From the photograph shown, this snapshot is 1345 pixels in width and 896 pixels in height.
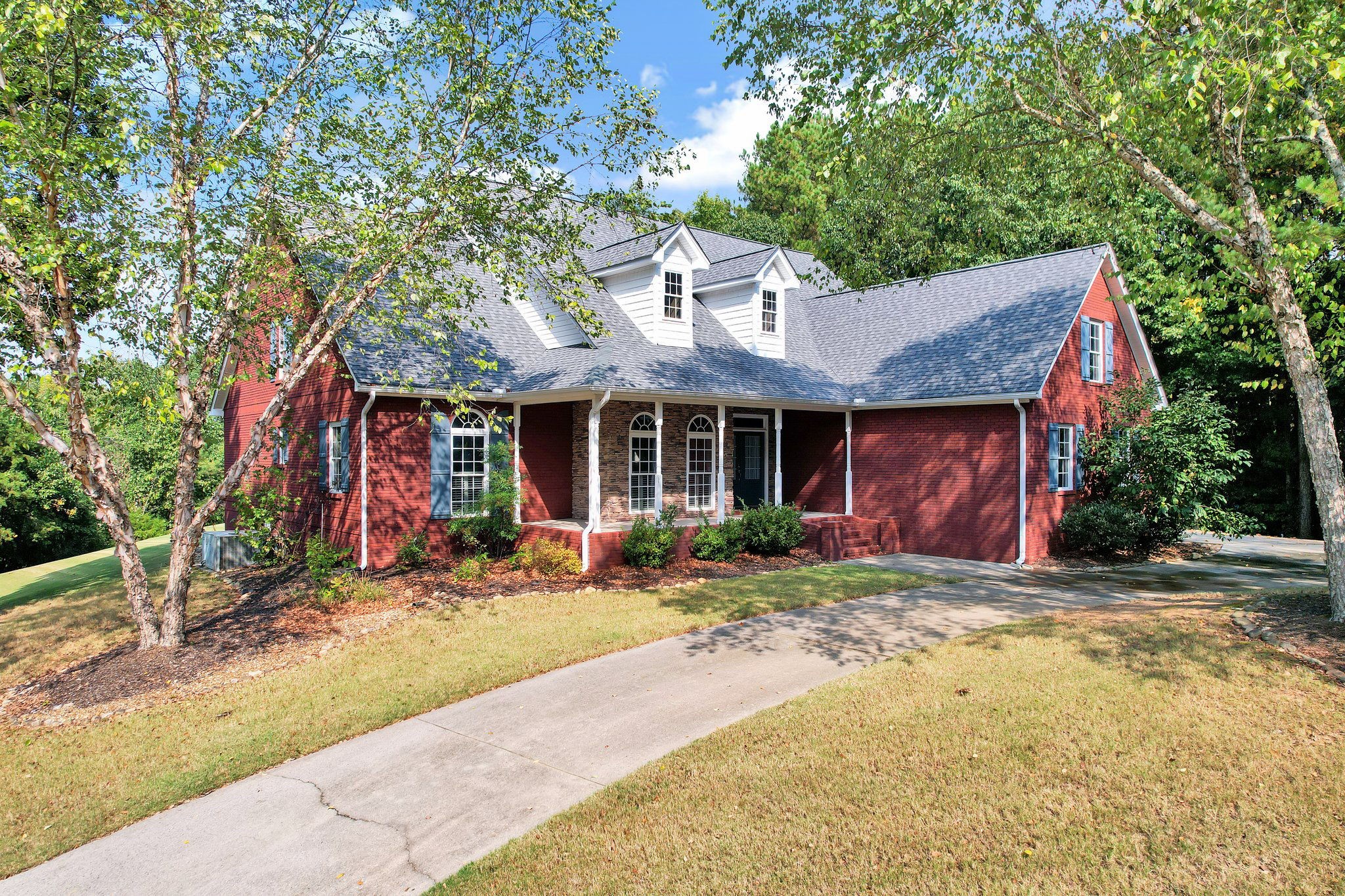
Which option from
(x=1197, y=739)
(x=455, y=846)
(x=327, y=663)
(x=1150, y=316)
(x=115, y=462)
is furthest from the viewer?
(x=115, y=462)

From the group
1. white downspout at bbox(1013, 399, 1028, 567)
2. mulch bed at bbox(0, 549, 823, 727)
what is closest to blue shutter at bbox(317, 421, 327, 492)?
mulch bed at bbox(0, 549, 823, 727)

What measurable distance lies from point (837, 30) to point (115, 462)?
29566 mm

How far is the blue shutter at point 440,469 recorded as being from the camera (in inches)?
571

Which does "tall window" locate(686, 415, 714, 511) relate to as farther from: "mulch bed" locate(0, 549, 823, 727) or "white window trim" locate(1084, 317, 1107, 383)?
"white window trim" locate(1084, 317, 1107, 383)

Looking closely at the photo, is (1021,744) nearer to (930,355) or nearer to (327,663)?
(327,663)

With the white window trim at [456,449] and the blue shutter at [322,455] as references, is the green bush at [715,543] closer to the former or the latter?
the white window trim at [456,449]

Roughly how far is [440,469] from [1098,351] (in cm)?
1433

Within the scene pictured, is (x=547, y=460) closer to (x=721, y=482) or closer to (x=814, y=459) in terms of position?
(x=721, y=482)

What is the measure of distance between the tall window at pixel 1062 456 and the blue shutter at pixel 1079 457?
0.09 m

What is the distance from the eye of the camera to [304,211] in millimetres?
10242

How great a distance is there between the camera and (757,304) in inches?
709

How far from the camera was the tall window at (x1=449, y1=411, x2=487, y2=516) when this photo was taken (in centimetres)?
1492

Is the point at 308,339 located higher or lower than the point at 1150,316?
lower

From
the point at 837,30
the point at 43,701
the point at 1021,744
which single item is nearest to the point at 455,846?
the point at 1021,744
